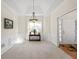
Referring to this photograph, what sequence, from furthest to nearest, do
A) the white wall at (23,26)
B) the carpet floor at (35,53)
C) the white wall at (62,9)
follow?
the white wall at (23,26) < the white wall at (62,9) < the carpet floor at (35,53)

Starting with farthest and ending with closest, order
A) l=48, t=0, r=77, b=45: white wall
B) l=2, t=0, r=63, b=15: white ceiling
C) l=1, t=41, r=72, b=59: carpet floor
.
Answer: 1. l=2, t=0, r=63, b=15: white ceiling
2. l=48, t=0, r=77, b=45: white wall
3. l=1, t=41, r=72, b=59: carpet floor

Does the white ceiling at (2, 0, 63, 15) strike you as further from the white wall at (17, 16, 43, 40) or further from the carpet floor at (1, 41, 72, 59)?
the white wall at (17, 16, 43, 40)

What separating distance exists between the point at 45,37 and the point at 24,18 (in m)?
3.32

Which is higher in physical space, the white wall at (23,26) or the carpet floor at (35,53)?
the white wall at (23,26)

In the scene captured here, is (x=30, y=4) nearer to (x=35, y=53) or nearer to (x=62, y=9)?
(x=62, y=9)

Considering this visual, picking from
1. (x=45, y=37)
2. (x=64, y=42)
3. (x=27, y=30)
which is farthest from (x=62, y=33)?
(x=27, y=30)

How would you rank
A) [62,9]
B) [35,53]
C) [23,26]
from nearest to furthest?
[35,53], [62,9], [23,26]

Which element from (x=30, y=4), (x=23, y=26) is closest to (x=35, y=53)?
(x=30, y=4)

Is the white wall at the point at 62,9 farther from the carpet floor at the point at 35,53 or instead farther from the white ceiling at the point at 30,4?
the carpet floor at the point at 35,53

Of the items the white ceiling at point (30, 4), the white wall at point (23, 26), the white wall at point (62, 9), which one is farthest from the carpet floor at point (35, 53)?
the white wall at point (23, 26)

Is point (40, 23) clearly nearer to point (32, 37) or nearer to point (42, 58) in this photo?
point (32, 37)

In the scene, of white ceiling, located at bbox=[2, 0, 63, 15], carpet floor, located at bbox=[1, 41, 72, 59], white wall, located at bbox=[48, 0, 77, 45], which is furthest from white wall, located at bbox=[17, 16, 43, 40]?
carpet floor, located at bbox=[1, 41, 72, 59]

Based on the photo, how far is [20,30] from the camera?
13.4 metres

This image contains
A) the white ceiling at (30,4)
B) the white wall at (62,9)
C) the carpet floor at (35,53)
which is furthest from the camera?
the white ceiling at (30,4)
